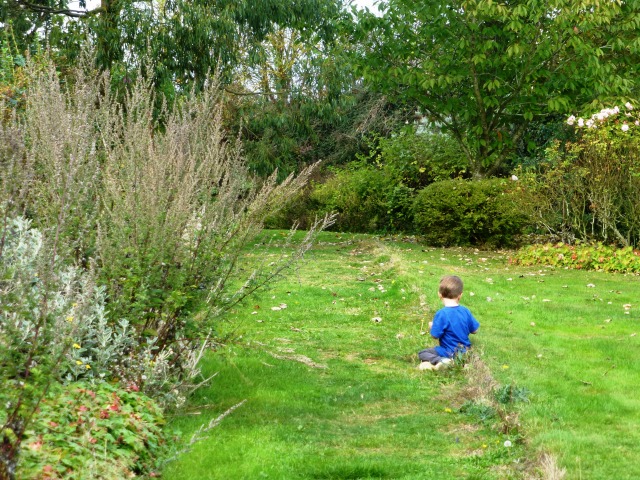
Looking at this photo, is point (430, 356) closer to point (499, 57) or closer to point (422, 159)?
point (499, 57)

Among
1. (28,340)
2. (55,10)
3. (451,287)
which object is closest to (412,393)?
(451,287)

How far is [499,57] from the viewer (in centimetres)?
1603

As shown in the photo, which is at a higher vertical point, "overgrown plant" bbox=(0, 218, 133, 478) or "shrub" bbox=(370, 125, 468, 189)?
"shrub" bbox=(370, 125, 468, 189)

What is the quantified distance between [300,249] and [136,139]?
133 cm

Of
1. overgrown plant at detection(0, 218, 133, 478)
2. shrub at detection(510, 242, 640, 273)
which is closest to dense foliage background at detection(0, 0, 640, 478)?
shrub at detection(510, 242, 640, 273)

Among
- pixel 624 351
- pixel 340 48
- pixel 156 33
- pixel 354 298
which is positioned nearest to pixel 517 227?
pixel 340 48

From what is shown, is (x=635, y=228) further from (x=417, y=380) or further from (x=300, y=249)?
(x=300, y=249)

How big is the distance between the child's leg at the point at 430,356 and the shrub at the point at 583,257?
281 inches

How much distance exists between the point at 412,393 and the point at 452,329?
961 mm

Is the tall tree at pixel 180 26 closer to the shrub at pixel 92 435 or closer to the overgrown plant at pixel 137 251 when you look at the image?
the overgrown plant at pixel 137 251

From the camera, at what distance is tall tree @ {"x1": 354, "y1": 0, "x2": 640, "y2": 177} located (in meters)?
15.1

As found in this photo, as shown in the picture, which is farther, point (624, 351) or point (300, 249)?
point (624, 351)

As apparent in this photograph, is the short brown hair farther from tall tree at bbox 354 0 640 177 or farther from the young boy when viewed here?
tall tree at bbox 354 0 640 177

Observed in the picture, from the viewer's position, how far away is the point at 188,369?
17.2 ft
